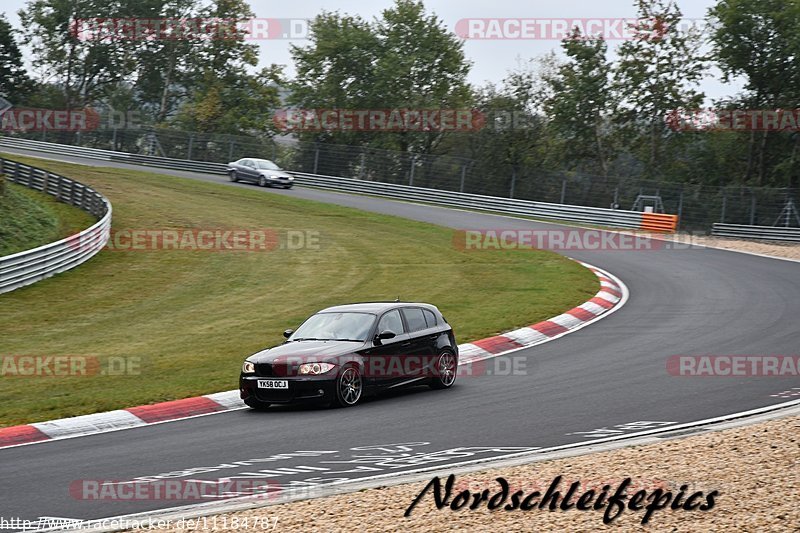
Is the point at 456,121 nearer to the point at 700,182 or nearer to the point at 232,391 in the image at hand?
the point at 700,182

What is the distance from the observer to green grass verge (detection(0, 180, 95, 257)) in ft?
94.0

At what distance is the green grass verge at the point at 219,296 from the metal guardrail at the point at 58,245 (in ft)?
1.19

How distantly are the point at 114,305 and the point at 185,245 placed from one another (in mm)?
8844

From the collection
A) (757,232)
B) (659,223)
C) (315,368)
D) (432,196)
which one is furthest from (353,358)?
(432,196)

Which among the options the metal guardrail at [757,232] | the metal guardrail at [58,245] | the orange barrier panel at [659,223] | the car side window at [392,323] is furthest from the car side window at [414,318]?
the metal guardrail at [757,232]

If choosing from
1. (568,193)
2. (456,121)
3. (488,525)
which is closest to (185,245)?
(568,193)

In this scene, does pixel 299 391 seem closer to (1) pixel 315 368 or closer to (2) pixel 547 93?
(1) pixel 315 368

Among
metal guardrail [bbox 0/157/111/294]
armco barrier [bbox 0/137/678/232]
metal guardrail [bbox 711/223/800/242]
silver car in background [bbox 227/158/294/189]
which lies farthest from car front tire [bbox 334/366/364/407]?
silver car in background [bbox 227/158/294/189]

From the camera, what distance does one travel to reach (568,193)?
4703 centimetres

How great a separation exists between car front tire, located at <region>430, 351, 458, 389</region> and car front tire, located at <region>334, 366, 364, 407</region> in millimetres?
1469

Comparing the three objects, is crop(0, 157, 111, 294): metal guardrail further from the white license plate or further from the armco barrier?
the armco barrier

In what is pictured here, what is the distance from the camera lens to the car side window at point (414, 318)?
14.7 metres

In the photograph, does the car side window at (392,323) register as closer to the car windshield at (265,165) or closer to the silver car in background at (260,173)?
the silver car in background at (260,173)

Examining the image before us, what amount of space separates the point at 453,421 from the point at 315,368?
2.23 meters
